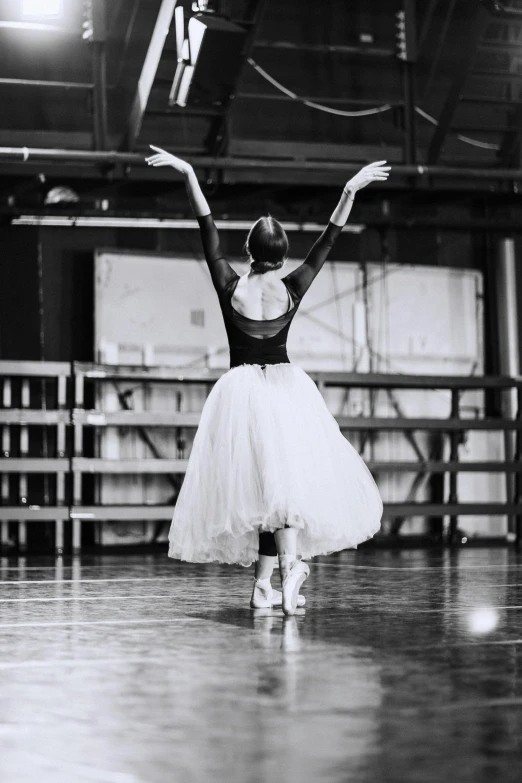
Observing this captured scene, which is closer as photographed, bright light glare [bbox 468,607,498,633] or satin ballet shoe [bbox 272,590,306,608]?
bright light glare [bbox 468,607,498,633]

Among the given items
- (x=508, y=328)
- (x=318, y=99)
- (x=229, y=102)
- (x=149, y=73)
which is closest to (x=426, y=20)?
(x=318, y=99)

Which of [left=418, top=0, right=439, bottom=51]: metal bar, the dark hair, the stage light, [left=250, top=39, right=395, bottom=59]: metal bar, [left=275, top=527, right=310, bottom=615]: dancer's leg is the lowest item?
[left=275, top=527, right=310, bottom=615]: dancer's leg

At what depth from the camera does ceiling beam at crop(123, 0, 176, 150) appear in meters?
7.72

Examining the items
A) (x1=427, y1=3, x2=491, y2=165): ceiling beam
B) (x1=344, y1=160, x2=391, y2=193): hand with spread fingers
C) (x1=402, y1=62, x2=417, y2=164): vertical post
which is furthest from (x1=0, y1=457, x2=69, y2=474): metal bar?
(x1=344, y1=160, x2=391, y2=193): hand with spread fingers

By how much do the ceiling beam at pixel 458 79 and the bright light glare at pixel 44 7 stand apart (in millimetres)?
3102

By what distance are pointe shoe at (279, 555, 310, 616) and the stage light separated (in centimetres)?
573

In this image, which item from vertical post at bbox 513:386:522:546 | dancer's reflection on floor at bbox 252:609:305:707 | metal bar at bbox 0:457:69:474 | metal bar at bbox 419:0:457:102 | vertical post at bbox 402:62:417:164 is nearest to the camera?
dancer's reflection on floor at bbox 252:609:305:707

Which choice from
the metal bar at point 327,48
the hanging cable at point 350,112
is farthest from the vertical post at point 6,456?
the metal bar at point 327,48

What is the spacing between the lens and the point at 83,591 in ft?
16.1

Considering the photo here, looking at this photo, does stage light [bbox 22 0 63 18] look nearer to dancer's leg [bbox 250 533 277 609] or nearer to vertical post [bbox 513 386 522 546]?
vertical post [bbox 513 386 522 546]

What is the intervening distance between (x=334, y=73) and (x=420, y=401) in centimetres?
303

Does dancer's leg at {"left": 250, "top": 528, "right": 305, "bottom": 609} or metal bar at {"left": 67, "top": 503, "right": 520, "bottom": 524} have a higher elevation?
dancer's leg at {"left": 250, "top": 528, "right": 305, "bottom": 609}

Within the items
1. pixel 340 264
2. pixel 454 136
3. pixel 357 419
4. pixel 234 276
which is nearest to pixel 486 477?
pixel 357 419

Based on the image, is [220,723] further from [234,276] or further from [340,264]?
[340,264]
